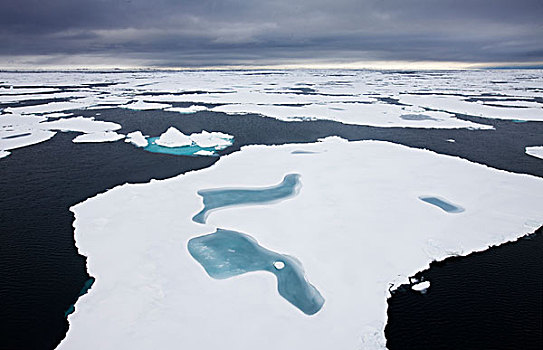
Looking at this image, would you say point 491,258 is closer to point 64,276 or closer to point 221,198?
point 221,198

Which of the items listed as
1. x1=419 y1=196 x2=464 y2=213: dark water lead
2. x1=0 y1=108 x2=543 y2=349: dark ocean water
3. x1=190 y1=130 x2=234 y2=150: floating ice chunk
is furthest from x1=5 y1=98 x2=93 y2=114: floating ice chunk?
x1=419 y1=196 x2=464 y2=213: dark water lead

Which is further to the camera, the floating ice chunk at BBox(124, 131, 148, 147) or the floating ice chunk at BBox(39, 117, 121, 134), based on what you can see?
the floating ice chunk at BBox(39, 117, 121, 134)

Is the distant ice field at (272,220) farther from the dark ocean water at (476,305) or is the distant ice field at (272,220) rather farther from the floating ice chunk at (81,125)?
the floating ice chunk at (81,125)

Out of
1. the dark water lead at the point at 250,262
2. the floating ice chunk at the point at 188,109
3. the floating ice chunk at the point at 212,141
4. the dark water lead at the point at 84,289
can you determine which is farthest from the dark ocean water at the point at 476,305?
the floating ice chunk at the point at 188,109

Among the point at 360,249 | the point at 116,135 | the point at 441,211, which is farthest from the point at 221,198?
the point at 116,135

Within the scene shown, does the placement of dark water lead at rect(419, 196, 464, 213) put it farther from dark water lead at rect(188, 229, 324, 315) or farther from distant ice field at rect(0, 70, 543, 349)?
dark water lead at rect(188, 229, 324, 315)

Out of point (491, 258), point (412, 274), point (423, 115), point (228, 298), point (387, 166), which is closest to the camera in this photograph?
point (228, 298)
